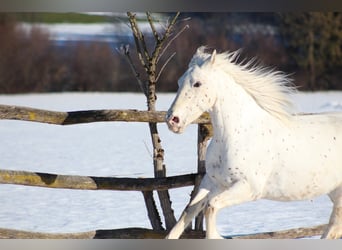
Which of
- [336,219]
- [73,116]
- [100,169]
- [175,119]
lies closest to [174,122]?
[175,119]

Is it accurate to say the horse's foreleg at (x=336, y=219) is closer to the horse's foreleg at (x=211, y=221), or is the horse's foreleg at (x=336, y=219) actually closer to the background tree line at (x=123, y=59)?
the horse's foreleg at (x=211, y=221)

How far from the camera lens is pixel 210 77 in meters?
4.73

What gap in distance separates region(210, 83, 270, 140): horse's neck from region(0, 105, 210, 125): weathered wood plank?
1.92ft

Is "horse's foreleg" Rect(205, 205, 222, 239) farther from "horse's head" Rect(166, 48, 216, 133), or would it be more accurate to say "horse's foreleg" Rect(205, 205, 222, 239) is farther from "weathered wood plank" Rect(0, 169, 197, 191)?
"weathered wood plank" Rect(0, 169, 197, 191)

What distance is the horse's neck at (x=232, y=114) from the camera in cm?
479

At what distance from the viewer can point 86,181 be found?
17.7 ft

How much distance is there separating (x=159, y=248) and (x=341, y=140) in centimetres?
140

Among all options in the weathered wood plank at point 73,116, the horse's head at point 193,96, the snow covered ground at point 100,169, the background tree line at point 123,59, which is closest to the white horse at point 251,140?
the horse's head at point 193,96

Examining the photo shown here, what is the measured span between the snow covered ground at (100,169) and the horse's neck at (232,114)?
5.39 feet

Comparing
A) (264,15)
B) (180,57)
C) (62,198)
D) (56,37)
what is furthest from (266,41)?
(62,198)

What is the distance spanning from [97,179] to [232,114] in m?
1.19

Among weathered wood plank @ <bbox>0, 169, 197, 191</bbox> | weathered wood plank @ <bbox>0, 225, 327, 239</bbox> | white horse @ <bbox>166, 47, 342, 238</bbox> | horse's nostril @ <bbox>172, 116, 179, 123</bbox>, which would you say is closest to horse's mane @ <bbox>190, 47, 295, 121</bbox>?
white horse @ <bbox>166, 47, 342, 238</bbox>

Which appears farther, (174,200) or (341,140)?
(174,200)

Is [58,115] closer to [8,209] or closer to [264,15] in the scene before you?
[8,209]
